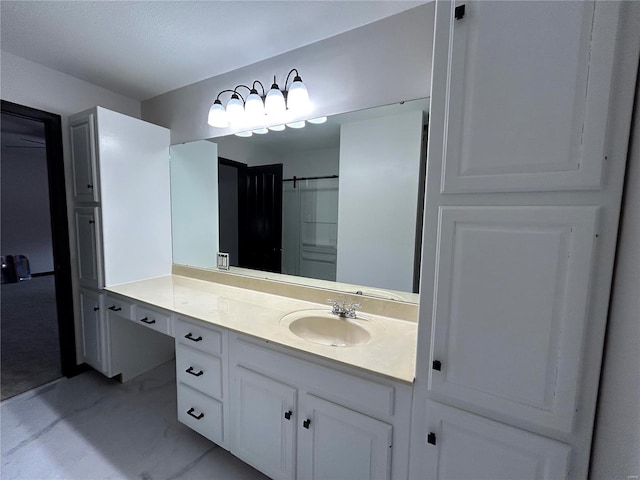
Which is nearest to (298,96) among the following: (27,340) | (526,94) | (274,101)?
(274,101)

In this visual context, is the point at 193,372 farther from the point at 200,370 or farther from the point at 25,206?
the point at 25,206

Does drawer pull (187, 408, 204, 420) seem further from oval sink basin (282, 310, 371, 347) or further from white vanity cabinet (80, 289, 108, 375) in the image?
white vanity cabinet (80, 289, 108, 375)

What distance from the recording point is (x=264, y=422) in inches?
50.4

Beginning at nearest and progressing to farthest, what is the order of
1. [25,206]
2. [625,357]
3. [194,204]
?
1. [625,357]
2. [194,204]
3. [25,206]

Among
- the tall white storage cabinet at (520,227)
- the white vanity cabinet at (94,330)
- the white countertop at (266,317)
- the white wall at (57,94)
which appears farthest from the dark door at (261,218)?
the white wall at (57,94)

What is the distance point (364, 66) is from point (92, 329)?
8.64 ft

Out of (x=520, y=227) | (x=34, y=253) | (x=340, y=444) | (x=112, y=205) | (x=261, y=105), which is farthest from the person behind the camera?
(x=34, y=253)

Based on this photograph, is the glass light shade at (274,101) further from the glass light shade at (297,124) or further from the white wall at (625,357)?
the white wall at (625,357)

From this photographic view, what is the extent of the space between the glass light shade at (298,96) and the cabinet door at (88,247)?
5.14 ft

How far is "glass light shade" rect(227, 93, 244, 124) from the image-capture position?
183cm

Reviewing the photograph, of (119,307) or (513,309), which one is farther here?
(119,307)

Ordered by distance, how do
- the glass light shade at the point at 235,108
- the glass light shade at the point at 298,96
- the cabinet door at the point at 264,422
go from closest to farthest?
1. the cabinet door at the point at 264,422
2. the glass light shade at the point at 298,96
3. the glass light shade at the point at 235,108

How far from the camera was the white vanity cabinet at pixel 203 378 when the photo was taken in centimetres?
140

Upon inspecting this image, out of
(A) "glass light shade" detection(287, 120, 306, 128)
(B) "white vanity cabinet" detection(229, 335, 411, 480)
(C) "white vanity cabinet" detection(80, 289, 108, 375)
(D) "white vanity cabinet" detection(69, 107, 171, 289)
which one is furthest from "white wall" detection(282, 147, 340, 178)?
(C) "white vanity cabinet" detection(80, 289, 108, 375)
